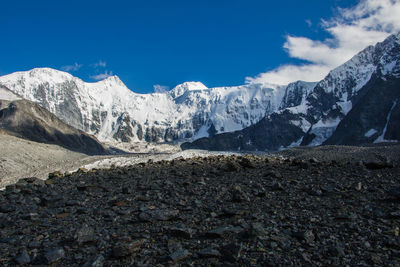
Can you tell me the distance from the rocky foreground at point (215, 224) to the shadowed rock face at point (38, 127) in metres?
133

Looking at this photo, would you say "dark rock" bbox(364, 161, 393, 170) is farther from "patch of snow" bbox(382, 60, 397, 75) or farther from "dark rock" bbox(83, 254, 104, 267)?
"patch of snow" bbox(382, 60, 397, 75)

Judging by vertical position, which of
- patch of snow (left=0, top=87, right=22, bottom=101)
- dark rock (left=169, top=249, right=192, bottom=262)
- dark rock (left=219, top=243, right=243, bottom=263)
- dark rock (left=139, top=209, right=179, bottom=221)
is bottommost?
dark rock (left=169, top=249, right=192, bottom=262)

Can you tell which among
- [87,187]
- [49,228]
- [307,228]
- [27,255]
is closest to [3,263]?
[27,255]

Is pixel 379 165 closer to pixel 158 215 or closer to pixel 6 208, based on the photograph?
pixel 158 215

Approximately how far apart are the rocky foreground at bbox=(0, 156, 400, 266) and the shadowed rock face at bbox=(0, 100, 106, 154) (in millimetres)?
133335

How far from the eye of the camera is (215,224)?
7508 mm

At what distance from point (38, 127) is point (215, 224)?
156568mm

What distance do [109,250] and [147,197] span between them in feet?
14.3

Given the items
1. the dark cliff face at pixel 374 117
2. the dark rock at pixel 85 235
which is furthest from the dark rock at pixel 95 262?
the dark cliff face at pixel 374 117

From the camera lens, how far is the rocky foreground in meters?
5.84

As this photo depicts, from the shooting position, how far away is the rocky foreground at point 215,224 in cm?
584

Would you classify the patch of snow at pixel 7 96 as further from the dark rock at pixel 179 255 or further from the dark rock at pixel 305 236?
the dark rock at pixel 305 236

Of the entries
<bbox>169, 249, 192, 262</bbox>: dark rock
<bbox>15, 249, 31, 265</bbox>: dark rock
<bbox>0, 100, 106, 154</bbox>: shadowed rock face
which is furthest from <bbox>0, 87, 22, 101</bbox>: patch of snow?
<bbox>169, 249, 192, 262</bbox>: dark rock

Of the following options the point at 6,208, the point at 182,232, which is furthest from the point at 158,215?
the point at 6,208
